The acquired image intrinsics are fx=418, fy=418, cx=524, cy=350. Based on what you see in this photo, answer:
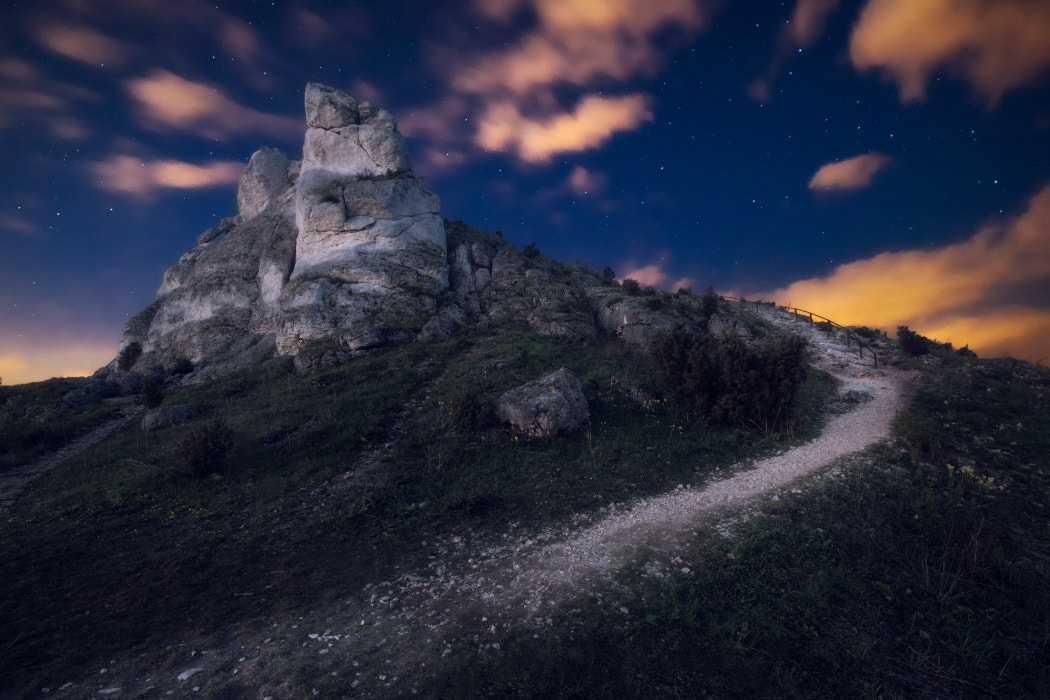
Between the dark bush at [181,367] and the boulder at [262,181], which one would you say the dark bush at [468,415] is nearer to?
the dark bush at [181,367]

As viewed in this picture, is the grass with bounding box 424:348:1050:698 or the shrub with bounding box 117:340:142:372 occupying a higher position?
the shrub with bounding box 117:340:142:372

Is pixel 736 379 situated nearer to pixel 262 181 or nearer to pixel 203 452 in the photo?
pixel 203 452

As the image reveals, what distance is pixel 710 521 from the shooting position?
10.4 meters

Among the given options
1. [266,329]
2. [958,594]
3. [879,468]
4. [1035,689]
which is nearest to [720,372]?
[879,468]

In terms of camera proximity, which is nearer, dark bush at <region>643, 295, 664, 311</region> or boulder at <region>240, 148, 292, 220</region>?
dark bush at <region>643, 295, 664, 311</region>

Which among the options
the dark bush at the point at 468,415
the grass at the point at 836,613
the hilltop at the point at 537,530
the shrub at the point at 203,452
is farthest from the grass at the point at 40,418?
the grass at the point at 836,613

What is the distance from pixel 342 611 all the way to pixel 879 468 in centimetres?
1536

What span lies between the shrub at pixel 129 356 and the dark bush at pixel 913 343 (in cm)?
6920

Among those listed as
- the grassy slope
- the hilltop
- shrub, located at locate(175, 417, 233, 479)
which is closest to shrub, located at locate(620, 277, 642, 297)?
the hilltop

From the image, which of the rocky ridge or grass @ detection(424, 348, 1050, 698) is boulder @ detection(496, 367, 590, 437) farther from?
the rocky ridge

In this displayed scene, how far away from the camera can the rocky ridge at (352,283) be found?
3331cm

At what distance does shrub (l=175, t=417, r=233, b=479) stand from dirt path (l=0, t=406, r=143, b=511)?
17.5ft

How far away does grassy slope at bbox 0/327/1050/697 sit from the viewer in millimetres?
6262

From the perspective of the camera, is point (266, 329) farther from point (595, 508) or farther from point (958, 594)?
point (958, 594)
